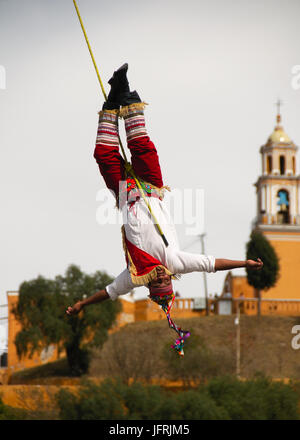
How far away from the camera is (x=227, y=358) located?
179 ft

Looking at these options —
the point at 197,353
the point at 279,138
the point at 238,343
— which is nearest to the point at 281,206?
the point at 279,138

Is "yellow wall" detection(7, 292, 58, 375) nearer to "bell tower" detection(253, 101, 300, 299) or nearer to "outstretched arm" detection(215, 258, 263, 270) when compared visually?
A: "bell tower" detection(253, 101, 300, 299)

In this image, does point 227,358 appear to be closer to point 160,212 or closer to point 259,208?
point 259,208

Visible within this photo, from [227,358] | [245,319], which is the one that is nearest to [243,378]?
[227,358]

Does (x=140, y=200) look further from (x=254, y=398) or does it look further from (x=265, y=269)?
(x=265, y=269)

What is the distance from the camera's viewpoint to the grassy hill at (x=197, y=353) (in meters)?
51.7

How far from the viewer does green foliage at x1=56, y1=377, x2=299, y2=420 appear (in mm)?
44906

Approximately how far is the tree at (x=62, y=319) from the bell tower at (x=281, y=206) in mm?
13488

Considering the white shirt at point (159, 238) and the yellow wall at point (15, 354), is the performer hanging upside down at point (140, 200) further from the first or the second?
the yellow wall at point (15, 354)

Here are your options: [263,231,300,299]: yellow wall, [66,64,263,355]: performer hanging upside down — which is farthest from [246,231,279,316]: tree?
[66,64,263,355]: performer hanging upside down

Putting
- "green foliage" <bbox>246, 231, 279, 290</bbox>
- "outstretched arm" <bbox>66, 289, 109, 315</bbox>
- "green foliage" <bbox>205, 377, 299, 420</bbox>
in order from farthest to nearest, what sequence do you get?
1. "green foliage" <bbox>246, 231, 279, 290</bbox>
2. "green foliage" <bbox>205, 377, 299, 420</bbox>
3. "outstretched arm" <bbox>66, 289, 109, 315</bbox>

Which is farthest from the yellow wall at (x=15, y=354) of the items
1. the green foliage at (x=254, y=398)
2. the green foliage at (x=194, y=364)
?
the green foliage at (x=254, y=398)

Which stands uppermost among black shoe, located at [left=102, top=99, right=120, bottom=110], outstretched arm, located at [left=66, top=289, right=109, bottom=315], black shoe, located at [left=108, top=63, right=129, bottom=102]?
black shoe, located at [left=108, top=63, right=129, bottom=102]

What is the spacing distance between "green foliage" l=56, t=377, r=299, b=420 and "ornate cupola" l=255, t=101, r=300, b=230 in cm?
1995
